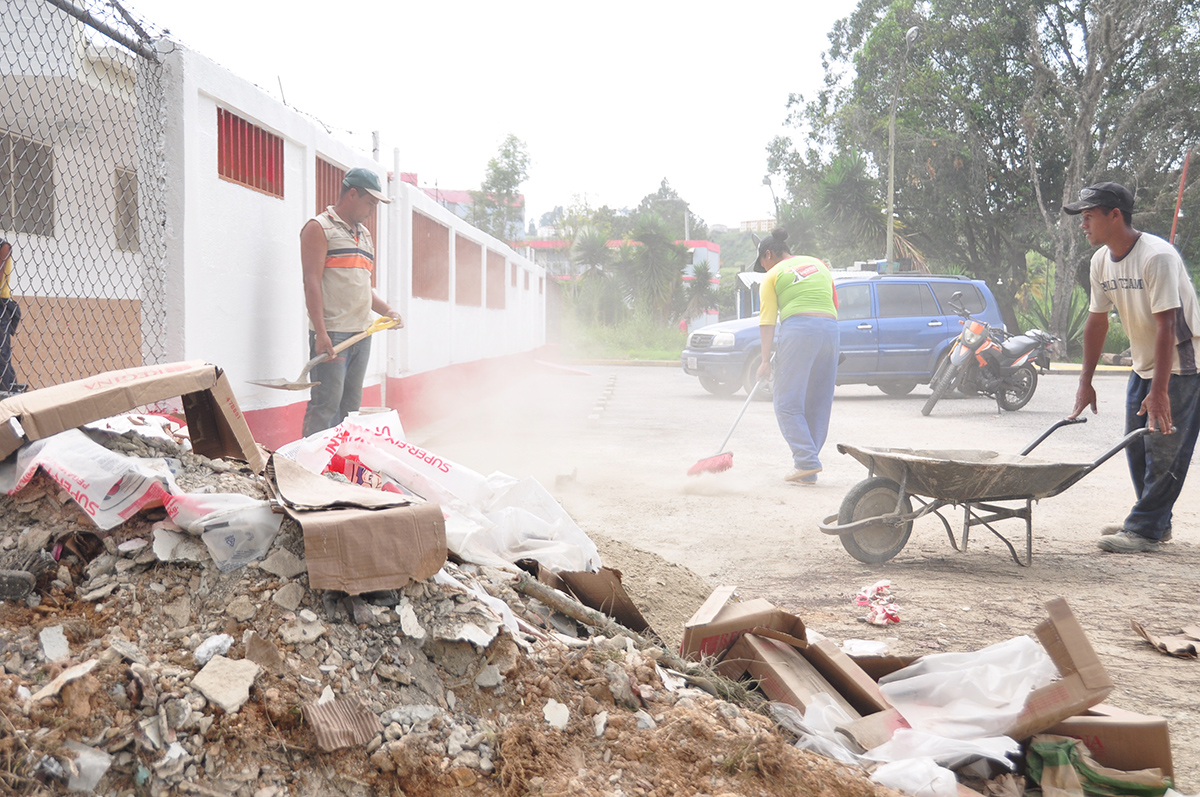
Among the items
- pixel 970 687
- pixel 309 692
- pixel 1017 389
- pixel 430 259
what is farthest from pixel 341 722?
pixel 1017 389

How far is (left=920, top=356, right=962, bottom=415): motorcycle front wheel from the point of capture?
458 inches

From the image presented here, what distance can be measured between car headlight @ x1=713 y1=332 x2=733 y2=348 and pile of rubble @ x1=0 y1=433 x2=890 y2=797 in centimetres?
1131

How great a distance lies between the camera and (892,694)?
2.81m

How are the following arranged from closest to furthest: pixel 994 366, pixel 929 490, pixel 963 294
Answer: pixel 929 490 < pixel 994 366 < pixel 963 294

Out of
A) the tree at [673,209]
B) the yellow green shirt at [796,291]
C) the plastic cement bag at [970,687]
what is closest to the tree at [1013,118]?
the yellow green shirt at [796,291]

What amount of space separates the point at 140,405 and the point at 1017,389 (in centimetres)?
1215

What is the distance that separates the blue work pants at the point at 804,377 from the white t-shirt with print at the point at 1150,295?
2127 millimetres

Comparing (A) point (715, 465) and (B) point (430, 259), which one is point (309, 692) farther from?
(B) point (430, 259)

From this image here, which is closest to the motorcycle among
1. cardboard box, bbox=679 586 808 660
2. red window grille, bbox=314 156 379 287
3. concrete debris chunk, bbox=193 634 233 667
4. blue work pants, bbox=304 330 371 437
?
red window grille, bbox=314 156 379 287

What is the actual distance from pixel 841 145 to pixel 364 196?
94.3 ft

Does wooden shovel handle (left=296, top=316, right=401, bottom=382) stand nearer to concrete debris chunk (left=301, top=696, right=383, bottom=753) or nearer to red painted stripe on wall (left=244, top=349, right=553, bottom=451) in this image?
red painted stripe on wall (left=244, top=349, right=553, bottom=451)

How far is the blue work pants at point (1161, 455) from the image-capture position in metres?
4.61

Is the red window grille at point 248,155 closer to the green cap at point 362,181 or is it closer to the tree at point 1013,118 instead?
the green cap at point 362,181

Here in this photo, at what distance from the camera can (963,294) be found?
45.2ft
